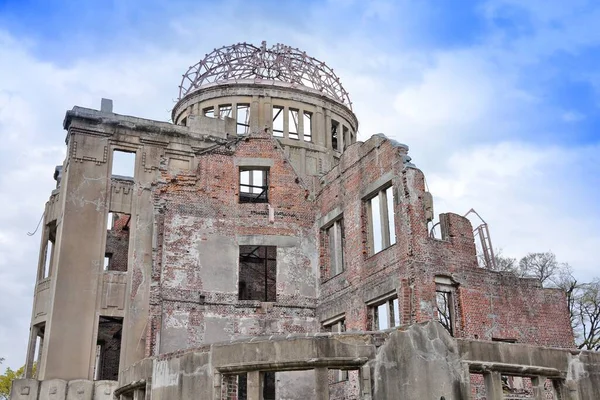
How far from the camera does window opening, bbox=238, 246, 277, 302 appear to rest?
960 inches

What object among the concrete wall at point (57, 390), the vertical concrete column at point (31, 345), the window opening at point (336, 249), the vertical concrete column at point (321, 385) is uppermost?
the window opening at point (336, 249)

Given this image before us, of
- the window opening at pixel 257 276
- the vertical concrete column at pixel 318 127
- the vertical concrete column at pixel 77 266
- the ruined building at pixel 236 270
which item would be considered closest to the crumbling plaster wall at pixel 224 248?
the ruined building at pixel 236 270

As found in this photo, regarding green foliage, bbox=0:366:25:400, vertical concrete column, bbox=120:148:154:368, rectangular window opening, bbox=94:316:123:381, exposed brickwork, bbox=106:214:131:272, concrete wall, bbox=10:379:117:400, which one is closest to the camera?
concrete wall, bbox=10:379:117:400

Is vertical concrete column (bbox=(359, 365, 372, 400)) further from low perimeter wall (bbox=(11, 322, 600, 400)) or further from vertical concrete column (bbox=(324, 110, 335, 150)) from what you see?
vertical concrete column (bbox=(324, 110, 335, 150))

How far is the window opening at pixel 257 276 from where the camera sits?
80.0ft

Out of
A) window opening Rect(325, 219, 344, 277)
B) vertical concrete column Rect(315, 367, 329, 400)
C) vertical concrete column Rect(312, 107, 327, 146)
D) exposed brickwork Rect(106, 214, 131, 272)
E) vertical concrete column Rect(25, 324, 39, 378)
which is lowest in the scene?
vertical concrete column Rect(315, 367, 329, 400)

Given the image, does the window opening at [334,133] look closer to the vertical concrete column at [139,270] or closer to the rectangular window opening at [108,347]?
the vertical concrete column at [139,270]

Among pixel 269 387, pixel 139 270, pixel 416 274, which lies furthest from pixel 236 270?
pixel 416 274

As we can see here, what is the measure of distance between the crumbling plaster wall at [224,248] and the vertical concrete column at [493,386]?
9.02 metres

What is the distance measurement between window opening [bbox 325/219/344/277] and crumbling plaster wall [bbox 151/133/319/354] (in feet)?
2.17

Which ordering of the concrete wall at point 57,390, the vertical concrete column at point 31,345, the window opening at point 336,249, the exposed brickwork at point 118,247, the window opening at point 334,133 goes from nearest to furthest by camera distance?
the concrete wall at point 57,390 < the window opening at point 336,249 < the vertical concrete column at point 31,345 < the exposed brickwork at point 118,247 < the window opening at point 334,133

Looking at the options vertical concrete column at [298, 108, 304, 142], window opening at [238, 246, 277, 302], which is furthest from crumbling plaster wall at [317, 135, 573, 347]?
vertical concrete column at [298, 108, 304, 142]

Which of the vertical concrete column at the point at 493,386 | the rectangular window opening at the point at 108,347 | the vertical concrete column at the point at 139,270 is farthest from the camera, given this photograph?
the rectangular window opening at the point at 108,347

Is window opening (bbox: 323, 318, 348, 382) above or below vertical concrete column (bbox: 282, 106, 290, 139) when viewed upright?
below
